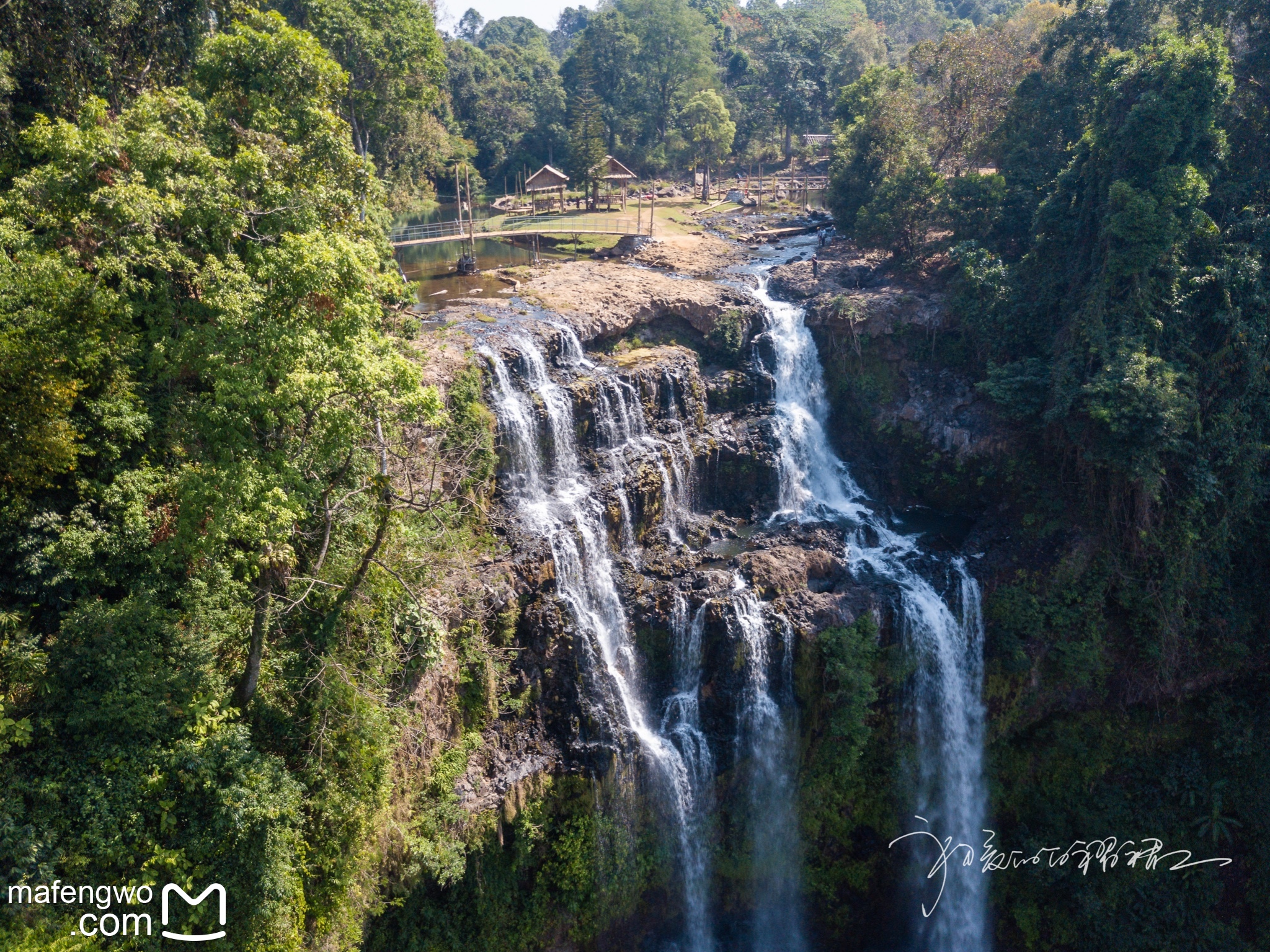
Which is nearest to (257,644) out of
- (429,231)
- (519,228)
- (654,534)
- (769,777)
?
(654,534)

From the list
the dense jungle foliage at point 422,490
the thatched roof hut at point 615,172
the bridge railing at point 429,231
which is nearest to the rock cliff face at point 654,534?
the dense jungle foliage at point 422,490

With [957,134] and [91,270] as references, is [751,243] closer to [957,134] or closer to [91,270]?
[957,134]

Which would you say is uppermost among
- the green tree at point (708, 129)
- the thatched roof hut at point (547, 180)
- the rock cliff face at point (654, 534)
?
the green tree at point (708, 129)

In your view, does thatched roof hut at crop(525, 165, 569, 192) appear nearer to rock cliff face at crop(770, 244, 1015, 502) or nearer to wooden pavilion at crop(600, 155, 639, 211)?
wooden pavilion at crop(600, 155, 639, 211)

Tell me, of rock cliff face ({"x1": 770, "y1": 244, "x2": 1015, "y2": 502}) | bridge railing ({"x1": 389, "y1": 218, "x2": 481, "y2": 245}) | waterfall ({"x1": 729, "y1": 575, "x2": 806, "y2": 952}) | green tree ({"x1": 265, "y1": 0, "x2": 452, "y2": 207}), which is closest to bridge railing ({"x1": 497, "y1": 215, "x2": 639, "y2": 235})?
bridge railing ({"x1": 389, "y1": 218, "x2": 481, "y2": 245})
